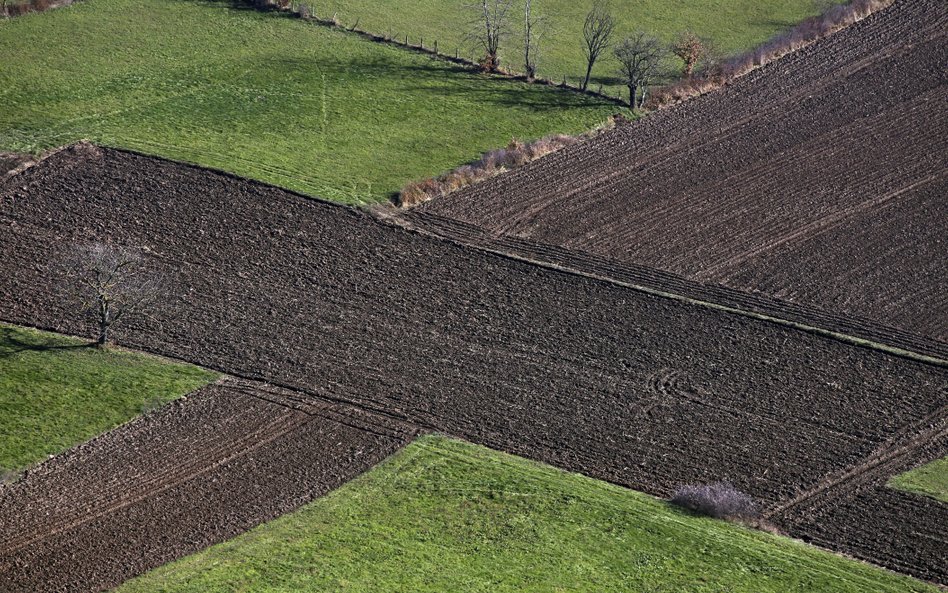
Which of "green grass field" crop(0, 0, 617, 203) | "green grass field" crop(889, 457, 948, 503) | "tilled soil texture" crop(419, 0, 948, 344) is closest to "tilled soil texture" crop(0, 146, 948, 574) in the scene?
"green grass field" crop(889, 457, 948, 503)

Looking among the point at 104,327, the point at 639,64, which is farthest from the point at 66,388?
the point at 639,64

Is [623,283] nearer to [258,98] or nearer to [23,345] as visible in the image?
[258,98]

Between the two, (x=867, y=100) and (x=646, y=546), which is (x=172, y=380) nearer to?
(x=646, y=546)

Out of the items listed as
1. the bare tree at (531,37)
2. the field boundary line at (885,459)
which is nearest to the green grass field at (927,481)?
the field boundary line at (885,459)

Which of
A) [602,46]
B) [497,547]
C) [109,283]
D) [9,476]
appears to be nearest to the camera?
[497,547]

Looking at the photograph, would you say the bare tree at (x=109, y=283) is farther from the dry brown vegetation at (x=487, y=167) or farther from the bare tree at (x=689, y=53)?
the bare tree at (x=689, y=53)
